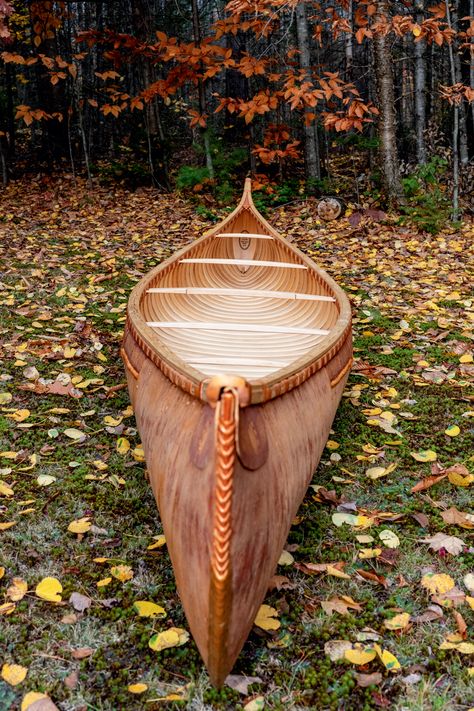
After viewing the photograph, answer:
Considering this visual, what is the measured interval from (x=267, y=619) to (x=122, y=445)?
1189mm

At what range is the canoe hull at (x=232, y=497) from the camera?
1355 mm

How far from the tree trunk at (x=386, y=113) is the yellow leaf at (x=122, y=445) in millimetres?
5047

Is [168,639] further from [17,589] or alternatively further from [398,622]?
[398,622]

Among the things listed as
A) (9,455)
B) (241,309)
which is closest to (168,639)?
(9,455)

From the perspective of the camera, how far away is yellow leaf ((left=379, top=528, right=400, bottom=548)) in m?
1.99

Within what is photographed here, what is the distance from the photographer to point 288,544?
1996 mm

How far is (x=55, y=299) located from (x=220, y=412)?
356 cm

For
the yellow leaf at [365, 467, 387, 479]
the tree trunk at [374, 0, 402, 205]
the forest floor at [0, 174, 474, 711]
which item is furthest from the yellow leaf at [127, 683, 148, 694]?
the tree trunk at [374, 0, 402, 205]

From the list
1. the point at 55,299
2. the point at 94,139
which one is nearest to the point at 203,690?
the point at 55,299

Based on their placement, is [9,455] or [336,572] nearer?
[336,572]

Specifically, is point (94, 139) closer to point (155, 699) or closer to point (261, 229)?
point (261, 229)

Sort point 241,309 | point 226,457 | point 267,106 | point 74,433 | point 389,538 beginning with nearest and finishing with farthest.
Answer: point 226,457 → point 389,538 → point 74,433 → point 241,309 → point 267,106

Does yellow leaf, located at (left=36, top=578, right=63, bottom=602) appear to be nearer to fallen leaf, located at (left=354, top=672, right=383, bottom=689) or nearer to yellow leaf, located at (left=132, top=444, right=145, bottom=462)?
yellow leaf, located at (left=132, top=444, right=145, bottom=462)

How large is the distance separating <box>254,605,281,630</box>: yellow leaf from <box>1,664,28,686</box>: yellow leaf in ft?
2.06
